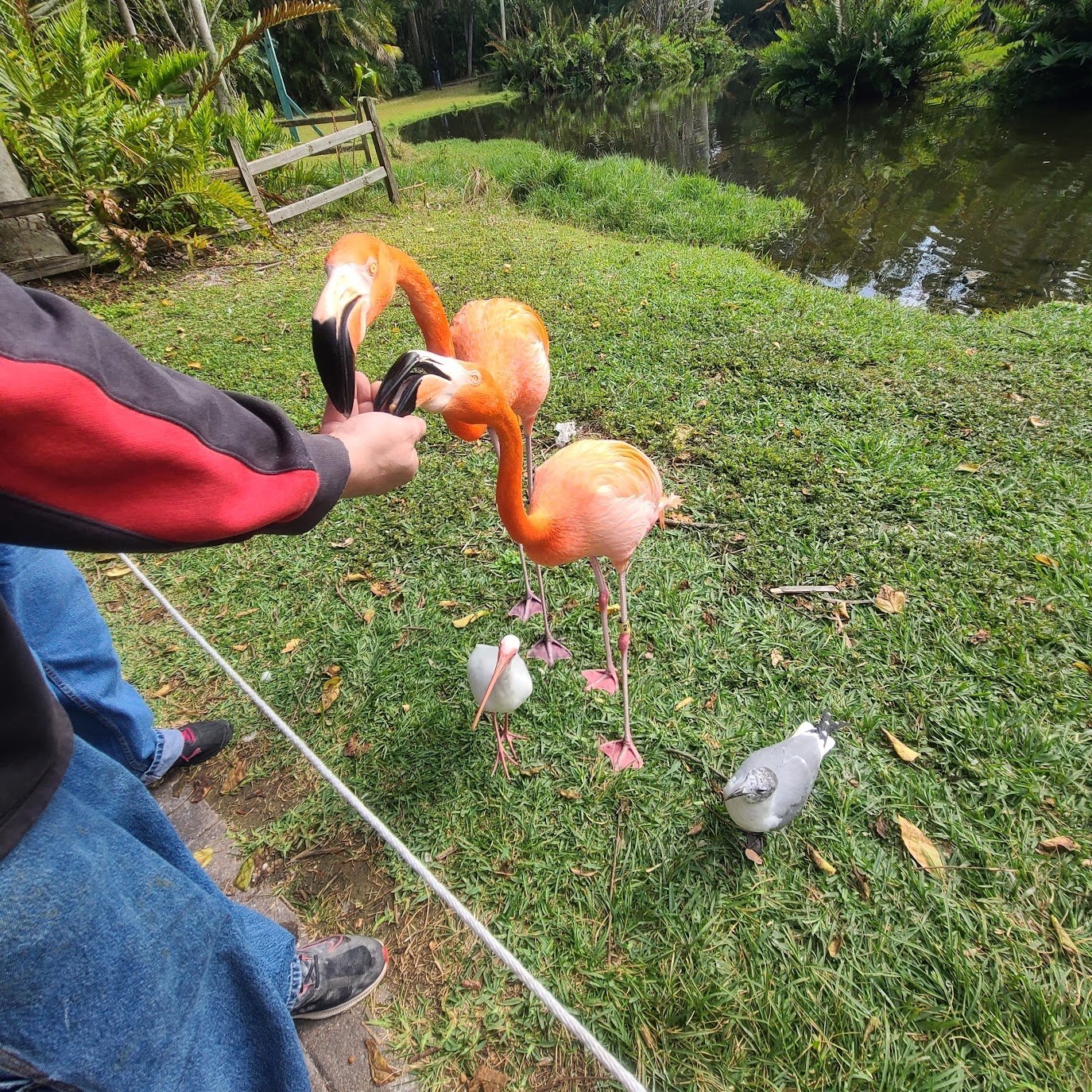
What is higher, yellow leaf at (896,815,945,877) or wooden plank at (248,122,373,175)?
wooden plank at (248,122,373,175)

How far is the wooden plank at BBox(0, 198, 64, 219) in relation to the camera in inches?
199

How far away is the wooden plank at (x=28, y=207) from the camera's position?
5.06 meters

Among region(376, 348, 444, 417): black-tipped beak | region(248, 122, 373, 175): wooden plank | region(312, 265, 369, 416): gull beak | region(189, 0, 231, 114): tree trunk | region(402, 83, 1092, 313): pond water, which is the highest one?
region(189, 0, 231, 114): tree trunk

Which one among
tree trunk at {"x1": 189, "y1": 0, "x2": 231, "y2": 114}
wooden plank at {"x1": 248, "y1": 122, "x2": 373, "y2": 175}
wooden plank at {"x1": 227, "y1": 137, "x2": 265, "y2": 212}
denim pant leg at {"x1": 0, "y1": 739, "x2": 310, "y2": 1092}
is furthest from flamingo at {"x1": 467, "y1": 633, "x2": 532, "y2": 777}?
tree trunk at {"x1": 189, "y1": 0, "x2": 231, "y2": 114}

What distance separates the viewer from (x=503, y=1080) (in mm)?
1488

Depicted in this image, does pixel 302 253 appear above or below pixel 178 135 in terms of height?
below

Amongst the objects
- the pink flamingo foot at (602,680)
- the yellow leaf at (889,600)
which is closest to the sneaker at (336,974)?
the pink flamingo foot at (602,680)

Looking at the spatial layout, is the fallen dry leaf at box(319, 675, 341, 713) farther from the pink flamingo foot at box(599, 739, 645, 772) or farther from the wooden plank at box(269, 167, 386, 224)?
the wooden plank at box(269, 167, 386, 224)

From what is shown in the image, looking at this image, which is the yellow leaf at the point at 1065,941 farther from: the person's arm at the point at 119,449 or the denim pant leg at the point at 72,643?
the denim pant leg at the point at 72,643

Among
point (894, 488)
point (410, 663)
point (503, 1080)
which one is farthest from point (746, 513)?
point (503, 1080)

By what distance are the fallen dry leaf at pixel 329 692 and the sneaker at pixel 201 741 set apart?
14.0 inches

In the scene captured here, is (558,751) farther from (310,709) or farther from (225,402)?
(225,402)

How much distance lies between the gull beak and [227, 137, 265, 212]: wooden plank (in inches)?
255

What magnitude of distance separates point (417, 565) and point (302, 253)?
5.68 metres
